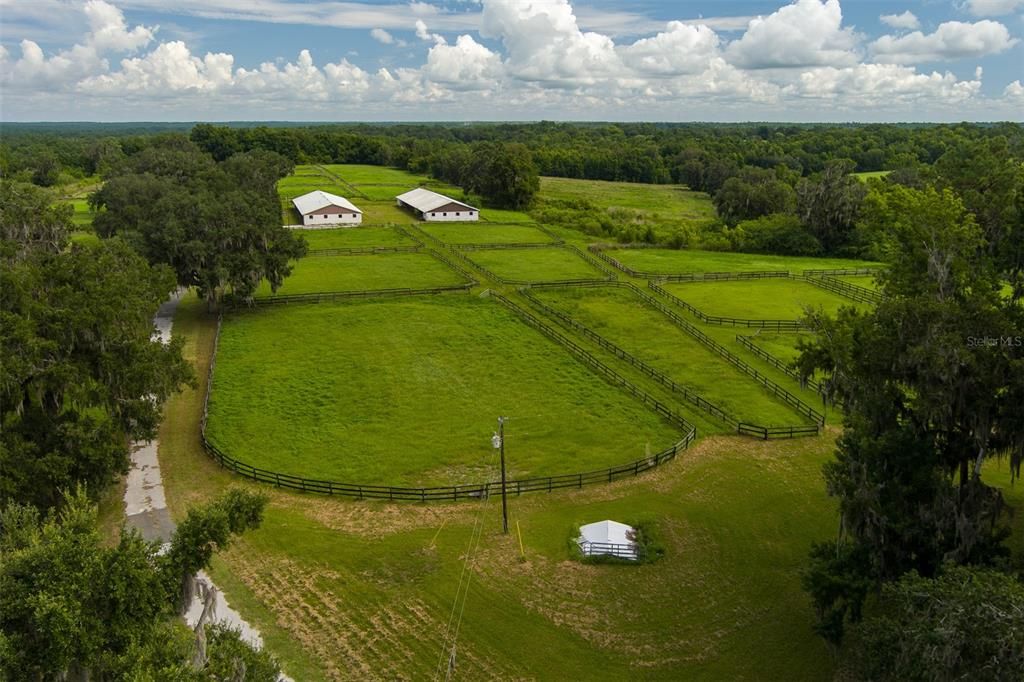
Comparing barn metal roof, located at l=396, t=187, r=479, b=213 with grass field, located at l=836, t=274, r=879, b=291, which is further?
barn metal roof, located at l=396, t=187, r=479, b=213

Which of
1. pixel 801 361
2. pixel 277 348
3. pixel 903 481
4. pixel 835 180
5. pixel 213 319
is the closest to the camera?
pixel 903 481

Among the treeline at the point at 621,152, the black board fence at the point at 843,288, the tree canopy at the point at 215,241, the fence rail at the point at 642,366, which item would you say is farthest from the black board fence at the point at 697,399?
the treeline at the point at 621,152

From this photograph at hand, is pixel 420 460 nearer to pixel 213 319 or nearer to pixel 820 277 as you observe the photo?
pixel 213 319

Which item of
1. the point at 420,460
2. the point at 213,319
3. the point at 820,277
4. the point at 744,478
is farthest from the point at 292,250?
the point at 820,277

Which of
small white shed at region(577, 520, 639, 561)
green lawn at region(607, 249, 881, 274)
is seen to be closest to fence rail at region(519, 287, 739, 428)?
small white shed at region(577, 520, 639, 561)

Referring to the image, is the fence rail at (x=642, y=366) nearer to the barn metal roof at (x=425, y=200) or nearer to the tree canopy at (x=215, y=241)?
the tree canopy at (x=215, y=241)

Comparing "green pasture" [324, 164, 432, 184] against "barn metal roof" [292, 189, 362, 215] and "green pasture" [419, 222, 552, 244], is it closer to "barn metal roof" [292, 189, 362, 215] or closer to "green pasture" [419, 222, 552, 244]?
"barn metal roof" [292, 189, 362, 215]
